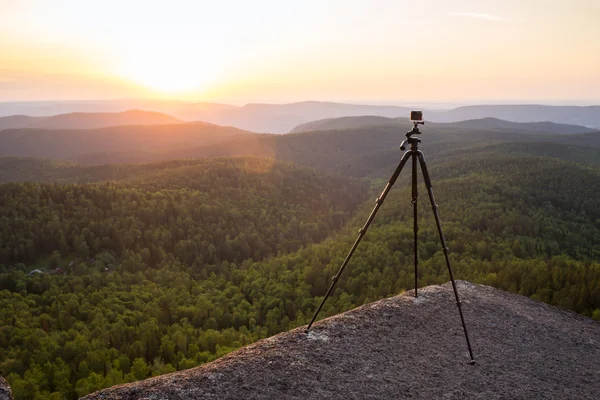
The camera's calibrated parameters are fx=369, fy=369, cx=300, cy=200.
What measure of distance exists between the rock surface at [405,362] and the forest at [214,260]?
6.45 meters

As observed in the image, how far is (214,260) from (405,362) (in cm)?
5090

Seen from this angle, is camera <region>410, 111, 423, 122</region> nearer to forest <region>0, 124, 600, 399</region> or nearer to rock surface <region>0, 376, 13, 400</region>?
rock surface <region>0, 376, 13, 400</region>

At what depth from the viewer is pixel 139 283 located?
4641 cm

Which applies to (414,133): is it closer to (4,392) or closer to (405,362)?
(405,362)

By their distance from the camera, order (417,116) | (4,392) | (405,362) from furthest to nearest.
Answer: (405,362) → (4,392) → (417,116)

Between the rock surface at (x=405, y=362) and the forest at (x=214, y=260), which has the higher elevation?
the rock surface at (x=405, y=362)

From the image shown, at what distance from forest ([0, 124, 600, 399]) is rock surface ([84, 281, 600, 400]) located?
6445 mm

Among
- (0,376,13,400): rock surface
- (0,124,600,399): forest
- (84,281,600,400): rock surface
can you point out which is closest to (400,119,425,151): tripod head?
(84,281,600,400): rock surface

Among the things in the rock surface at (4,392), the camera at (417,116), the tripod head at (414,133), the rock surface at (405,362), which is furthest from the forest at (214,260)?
the camera at (417,116)

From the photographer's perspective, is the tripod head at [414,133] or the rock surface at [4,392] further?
the rock surface at [4,392]

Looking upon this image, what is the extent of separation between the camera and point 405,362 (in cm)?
1030

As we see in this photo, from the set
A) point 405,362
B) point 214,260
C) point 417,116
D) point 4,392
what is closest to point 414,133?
point 417,116

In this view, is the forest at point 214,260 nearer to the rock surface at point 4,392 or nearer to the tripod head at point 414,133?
the rock surface at point 4,392

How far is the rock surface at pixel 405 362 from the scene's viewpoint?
8789 millimetres
